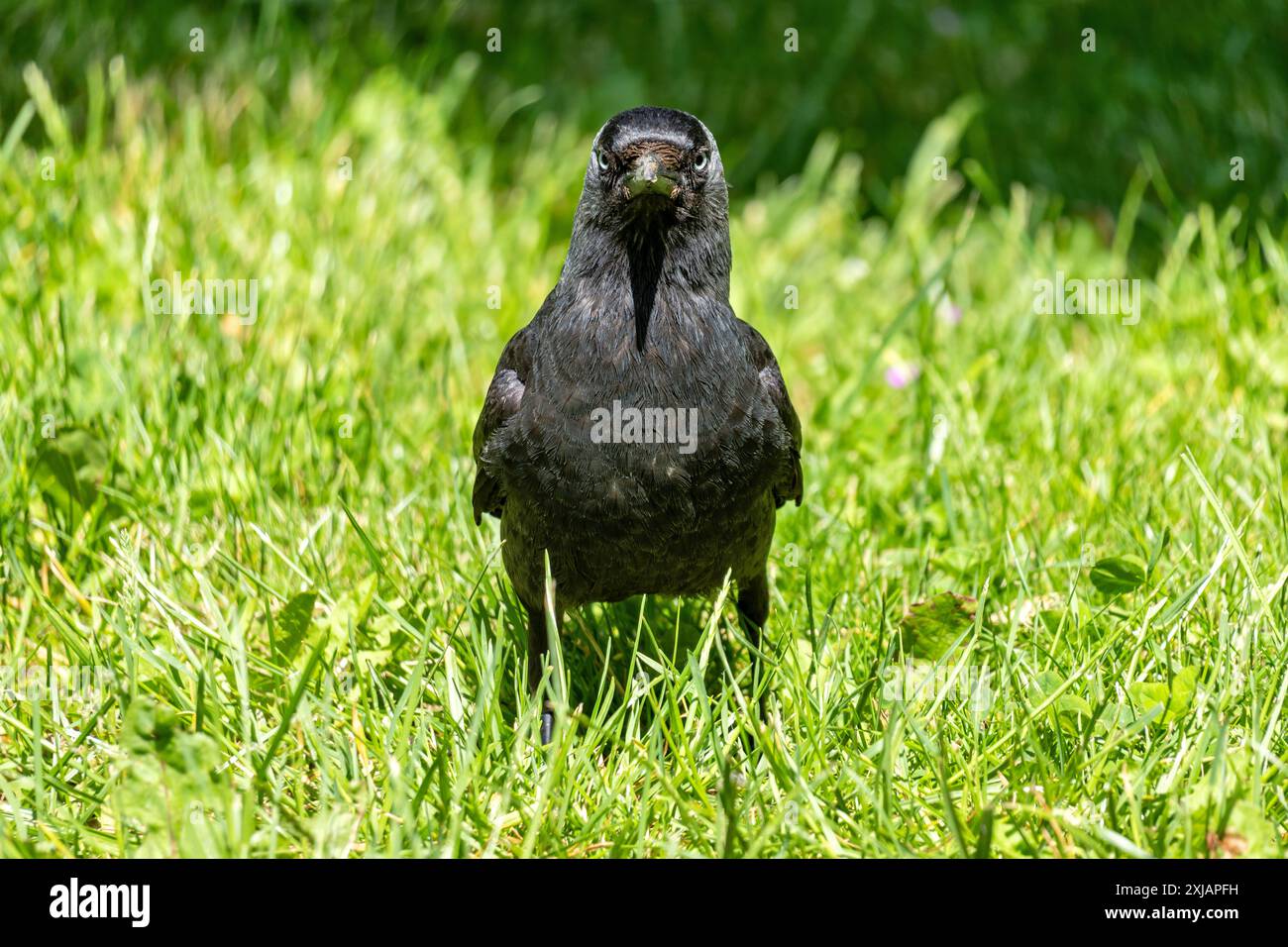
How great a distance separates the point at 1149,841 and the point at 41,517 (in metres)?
2.70

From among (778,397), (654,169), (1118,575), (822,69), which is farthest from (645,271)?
(822,69)

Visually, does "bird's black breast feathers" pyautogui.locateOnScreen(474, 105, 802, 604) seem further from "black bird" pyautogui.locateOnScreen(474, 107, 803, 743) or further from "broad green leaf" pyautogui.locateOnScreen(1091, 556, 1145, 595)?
"broad green leaf" pyautogui.locateOnScreen(1091, 556, 1145, 595)

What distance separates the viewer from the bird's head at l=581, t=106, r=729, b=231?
8.91 ft

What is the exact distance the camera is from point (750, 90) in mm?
6348

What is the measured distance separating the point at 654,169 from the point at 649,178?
37mm

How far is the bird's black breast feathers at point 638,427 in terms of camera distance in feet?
9.08

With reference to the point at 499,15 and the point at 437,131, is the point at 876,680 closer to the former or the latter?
the point at 437,131

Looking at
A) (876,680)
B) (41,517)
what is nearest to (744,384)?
(876,680)

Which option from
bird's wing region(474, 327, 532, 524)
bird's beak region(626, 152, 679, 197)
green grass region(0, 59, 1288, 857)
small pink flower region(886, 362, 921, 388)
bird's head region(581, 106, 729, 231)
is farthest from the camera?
small pink flower region(886, 362, 921, 388)

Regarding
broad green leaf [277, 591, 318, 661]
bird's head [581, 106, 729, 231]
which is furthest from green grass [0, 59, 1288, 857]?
bird's head [581, 106, 729, 231]

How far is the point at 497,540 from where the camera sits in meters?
3.46

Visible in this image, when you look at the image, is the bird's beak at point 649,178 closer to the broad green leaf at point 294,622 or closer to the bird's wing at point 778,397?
the bird's wing at point 778,397

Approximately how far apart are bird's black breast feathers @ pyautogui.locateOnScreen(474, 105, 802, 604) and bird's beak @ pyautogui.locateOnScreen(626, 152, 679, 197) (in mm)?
194

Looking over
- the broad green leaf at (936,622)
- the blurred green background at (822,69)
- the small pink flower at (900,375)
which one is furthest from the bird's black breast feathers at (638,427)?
the blurred green background at (822,69)
